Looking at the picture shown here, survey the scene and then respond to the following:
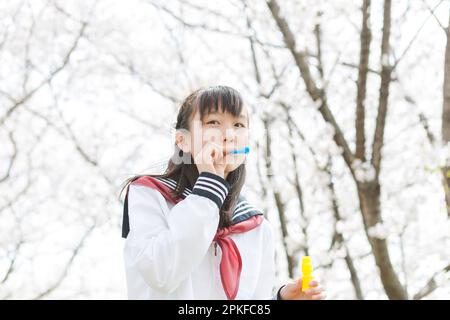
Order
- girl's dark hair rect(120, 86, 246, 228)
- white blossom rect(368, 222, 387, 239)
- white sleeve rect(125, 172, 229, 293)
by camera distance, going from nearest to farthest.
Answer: white sleeve rect(125, 172, 229, 293) < girl's dark hair rect(120, 86, 246, 228) < white blossom rect(368, 222, 387, 239)

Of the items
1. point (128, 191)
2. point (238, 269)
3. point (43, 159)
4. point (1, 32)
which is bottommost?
point (238, 269)

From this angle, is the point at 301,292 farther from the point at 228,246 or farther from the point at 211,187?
the point at 211,187

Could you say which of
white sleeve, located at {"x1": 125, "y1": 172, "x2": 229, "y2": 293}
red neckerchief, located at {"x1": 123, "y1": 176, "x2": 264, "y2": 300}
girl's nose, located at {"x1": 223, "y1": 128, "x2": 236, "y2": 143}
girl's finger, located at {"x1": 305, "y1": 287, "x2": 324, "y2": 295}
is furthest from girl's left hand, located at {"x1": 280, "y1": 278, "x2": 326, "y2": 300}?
girl's nose, located at {"x1": 223, "y1": 128, "x2": 236, "y2": 143}

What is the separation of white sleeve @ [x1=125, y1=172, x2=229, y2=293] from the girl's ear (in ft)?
0.53

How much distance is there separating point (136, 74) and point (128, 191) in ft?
20.4

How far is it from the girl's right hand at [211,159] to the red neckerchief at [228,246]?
0.36 feet

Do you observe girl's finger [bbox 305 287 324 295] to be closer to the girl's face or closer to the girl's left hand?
the girl's left hand

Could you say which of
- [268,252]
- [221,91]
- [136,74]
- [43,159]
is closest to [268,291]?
[268,252]

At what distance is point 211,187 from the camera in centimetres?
139

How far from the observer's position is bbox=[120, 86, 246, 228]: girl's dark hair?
152 centimetres

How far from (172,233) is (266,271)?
33cm

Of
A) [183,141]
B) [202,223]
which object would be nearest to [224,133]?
[183,141]

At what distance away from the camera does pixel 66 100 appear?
7648 millimetres

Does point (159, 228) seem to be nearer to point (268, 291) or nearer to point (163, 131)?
point (268, 291)
